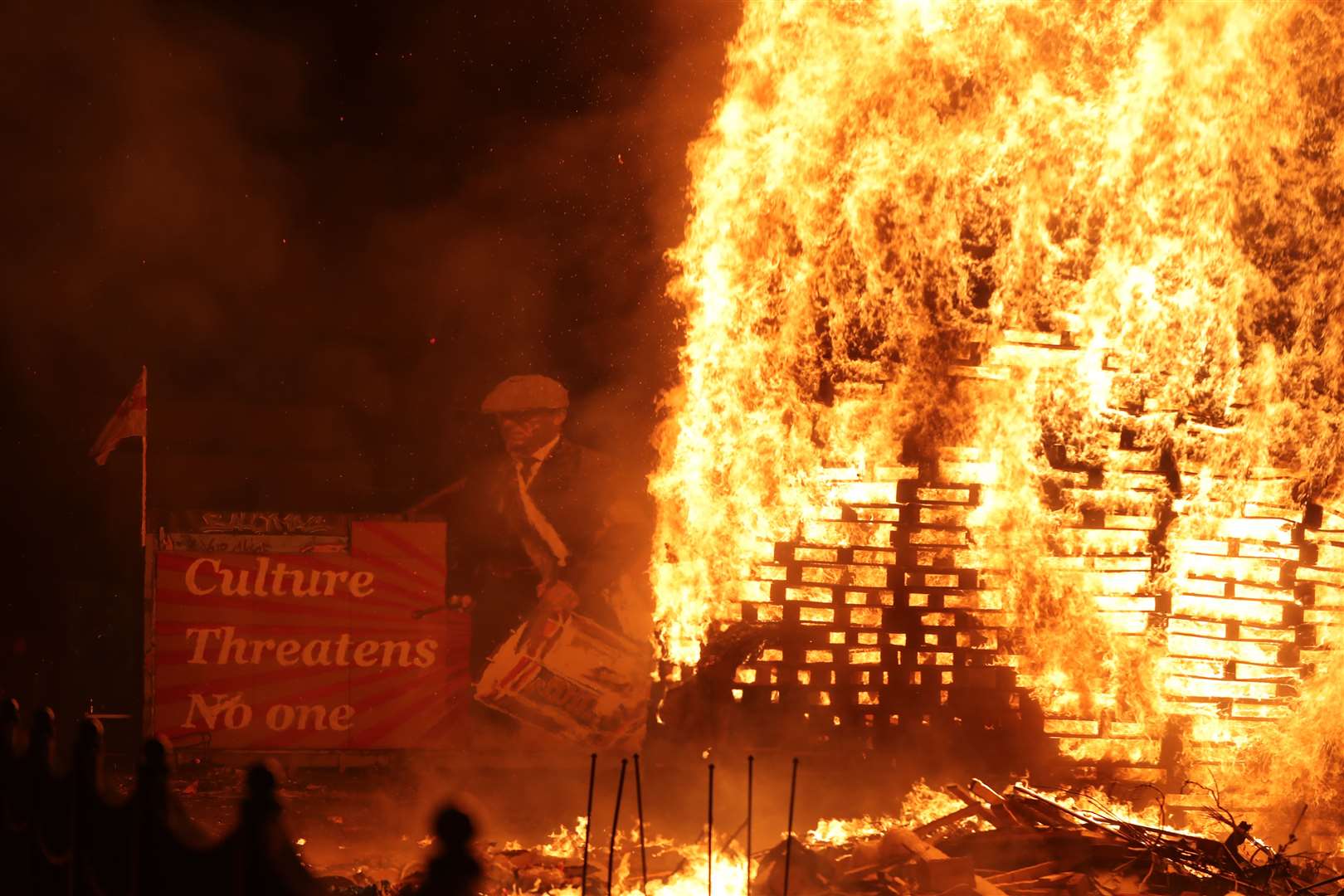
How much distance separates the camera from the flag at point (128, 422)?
835cm

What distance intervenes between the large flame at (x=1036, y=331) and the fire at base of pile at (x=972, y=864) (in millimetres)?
1852

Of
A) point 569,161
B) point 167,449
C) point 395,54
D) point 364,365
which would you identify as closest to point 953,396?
point 569,161

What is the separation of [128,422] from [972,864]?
7310mm

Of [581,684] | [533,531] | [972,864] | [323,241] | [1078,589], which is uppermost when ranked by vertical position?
[323,241]

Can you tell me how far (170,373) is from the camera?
8711 millimetres

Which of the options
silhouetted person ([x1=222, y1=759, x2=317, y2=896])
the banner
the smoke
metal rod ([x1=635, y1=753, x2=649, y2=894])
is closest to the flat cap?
the smoke

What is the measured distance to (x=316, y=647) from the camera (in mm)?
8523

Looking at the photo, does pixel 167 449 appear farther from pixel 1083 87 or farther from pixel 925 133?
pixel 1083 87

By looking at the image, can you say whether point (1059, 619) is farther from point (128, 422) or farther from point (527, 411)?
point (128, 422)

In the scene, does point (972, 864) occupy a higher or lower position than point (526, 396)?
lower

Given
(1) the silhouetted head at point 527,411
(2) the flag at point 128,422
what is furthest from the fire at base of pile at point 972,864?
(2) the flag at point 128,422

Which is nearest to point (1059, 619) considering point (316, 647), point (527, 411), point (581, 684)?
point (581, 684)

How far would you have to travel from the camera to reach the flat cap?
29.1 feet

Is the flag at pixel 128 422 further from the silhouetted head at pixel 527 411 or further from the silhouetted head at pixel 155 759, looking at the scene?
the silhouetted head at pixel 155 759
